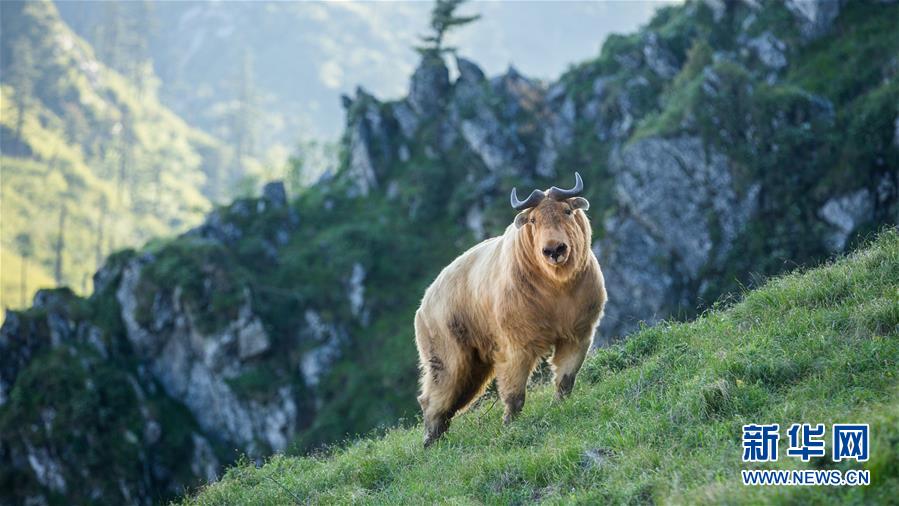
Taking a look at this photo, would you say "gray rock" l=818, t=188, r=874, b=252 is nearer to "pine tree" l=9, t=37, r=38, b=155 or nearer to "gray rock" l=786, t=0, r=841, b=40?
"gray rock" l=786, t=0, r=841, b=40

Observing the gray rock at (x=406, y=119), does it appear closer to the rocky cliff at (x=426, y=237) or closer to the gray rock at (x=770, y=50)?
the rocky cliff at (x=426, y=237)

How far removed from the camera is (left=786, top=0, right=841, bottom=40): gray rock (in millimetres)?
40094

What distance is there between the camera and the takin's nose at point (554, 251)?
9336 millimetres

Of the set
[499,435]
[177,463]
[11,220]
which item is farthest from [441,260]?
[11,220]

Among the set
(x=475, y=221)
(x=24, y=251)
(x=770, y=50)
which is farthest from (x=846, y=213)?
(x=24, y=251)

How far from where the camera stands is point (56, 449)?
3806 centimetres

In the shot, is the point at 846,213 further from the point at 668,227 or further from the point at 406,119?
the point at 406,119

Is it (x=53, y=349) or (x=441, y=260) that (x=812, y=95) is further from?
(x=53, y=349)

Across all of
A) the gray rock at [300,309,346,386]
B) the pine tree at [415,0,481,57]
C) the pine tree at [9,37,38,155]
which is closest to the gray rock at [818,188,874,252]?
the gray rock at [300,309,346,386]

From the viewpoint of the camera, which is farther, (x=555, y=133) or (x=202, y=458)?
(x=555, y=133)

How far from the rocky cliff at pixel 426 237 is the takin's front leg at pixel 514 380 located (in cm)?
2509

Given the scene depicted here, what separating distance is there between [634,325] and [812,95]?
13161 mm

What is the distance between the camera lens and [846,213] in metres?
33.9

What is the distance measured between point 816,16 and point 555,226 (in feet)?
120
